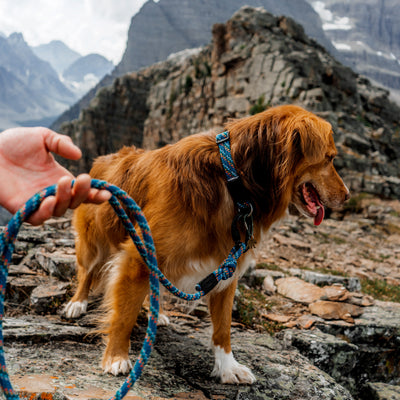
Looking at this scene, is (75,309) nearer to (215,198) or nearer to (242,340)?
(242,340)

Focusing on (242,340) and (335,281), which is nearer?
(242,340)

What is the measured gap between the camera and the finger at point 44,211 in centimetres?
109

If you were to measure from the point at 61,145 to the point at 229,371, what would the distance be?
1.96 metres

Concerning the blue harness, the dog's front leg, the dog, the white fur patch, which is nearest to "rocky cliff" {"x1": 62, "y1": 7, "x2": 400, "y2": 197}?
the dog

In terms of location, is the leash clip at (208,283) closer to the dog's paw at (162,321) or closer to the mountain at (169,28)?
the dog's paw at (162,321)

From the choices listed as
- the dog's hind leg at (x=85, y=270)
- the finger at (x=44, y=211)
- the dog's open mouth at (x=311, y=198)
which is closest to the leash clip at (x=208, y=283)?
the dog's open mouth at (x=311, y=198)

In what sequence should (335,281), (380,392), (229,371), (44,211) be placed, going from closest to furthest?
(44,211)
(229,371)
(380,392)
(335,281)

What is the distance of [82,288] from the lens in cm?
324

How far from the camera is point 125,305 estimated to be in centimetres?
226

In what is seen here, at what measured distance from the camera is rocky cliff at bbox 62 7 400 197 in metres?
14.4

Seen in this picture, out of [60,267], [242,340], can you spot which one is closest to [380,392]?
[242,340]

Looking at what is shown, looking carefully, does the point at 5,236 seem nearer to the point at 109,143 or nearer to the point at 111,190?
the point at 111,190

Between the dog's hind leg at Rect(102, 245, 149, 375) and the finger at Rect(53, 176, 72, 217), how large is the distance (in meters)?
1.15

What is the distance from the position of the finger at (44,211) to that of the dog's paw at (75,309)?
7.39 feet
